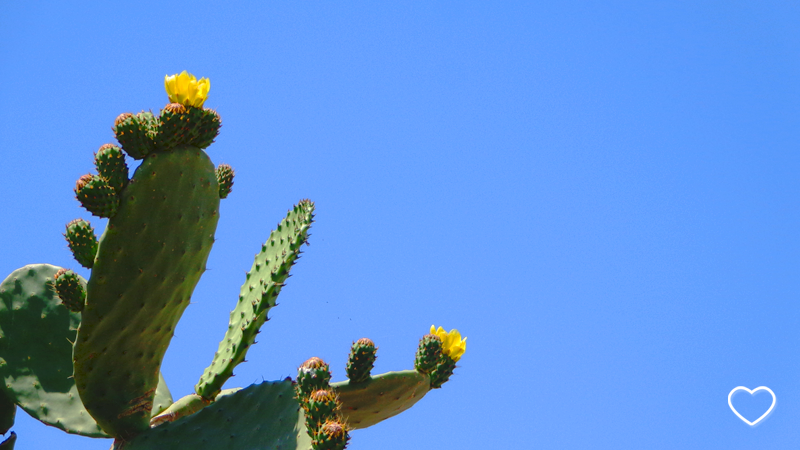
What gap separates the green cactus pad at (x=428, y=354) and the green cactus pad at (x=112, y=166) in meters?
1.38

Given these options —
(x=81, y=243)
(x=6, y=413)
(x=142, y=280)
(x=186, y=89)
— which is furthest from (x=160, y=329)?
(x=6, y=413)

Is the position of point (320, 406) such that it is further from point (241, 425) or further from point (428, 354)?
point (428, 354)

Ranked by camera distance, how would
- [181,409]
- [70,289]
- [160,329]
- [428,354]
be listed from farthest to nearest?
[428,354] → [181,409] → [160,329] → [70,289]

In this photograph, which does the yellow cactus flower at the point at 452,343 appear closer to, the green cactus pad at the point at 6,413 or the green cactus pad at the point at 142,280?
the green cactus pad at the point at 142,280

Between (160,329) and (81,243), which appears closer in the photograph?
(81,243)

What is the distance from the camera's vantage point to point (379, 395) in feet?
10.0

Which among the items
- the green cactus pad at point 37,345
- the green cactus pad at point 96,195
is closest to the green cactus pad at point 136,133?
the green cactus pad at point 96,195

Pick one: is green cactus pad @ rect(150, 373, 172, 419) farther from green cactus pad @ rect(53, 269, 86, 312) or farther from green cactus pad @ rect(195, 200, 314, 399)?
green cactus pad @ rect(53, 269, 86, 312)

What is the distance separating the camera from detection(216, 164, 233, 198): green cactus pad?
297 cm

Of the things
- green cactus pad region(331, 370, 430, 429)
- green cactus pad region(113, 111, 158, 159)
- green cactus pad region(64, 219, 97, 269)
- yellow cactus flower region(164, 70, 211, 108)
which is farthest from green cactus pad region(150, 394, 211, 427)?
yellow cactus flower region(164, 70, 211, 108)

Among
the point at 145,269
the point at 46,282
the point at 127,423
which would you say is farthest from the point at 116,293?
the point at 46,282

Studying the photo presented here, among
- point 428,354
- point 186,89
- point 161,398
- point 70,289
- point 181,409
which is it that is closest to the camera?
point 186,89

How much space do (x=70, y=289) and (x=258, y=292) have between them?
682 millimetres

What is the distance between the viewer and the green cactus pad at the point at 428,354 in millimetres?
3146
